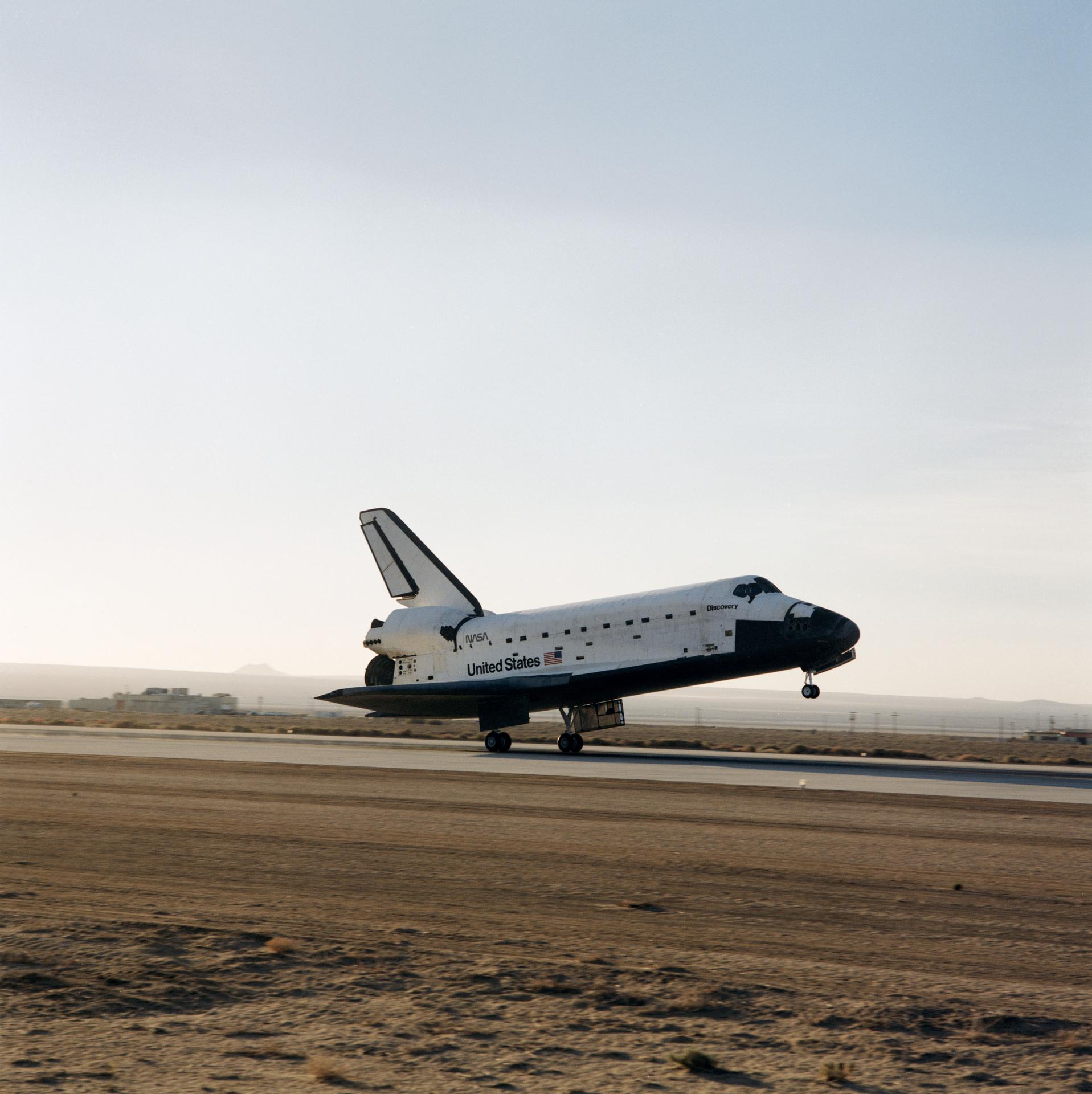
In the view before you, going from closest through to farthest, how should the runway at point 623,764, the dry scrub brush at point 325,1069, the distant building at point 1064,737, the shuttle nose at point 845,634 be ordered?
1. the dry scrub brush at point 325,1069
2. the runway at point 623,764
3. the shuttle nose at point 845,634
4. the distant building at point 1064,737

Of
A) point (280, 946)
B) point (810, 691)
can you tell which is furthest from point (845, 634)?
point (280, 946)

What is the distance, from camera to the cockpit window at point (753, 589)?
32531mm

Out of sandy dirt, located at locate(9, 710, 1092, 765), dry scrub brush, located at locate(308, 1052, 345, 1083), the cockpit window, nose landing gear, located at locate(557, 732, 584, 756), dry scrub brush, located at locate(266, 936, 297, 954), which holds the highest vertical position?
the cockpit window

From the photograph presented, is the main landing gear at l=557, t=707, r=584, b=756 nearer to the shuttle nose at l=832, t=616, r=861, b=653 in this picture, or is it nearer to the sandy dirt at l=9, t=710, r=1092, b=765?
the sandy dirt at l=9, t=710, r=1092, b=765

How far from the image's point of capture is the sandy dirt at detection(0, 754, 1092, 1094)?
5664 mm

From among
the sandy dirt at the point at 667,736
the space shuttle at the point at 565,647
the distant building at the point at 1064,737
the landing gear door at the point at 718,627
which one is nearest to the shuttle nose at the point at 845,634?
the space shuttle at the point at 565,647

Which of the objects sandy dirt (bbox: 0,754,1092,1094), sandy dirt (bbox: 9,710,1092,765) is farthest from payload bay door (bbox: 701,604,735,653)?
sandy dirt (bbox: 0,754,1092,1094)

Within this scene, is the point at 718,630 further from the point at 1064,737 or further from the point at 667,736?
the point at 1064,737

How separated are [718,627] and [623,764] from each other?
19.8 ft

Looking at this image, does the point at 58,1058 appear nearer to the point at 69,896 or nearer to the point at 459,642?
the point at 69,896

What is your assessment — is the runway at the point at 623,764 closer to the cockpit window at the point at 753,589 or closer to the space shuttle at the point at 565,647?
the space shuttle at the point at 565,647

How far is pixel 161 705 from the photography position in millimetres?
80438

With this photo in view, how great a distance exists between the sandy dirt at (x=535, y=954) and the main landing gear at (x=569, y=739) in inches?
749

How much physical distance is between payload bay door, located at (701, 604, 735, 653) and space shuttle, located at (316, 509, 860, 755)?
0.04 meters
